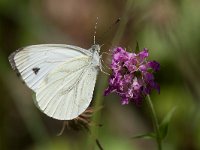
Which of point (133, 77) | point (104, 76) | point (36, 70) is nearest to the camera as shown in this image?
point (133, 77)

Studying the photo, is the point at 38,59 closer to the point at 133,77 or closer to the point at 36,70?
the point at 36,70

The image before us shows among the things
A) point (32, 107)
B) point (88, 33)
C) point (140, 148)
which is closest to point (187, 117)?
point (140, 148)

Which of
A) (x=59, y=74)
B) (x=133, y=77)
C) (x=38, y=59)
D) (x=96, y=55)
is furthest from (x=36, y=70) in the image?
(x=133, y=77)

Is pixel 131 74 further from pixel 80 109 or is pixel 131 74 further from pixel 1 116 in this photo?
pixel 1 116

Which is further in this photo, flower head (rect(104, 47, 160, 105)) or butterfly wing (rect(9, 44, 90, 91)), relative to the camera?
butterfly wing (rect(9, 44, 90, 91))

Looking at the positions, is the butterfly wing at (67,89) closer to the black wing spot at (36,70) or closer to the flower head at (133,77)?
the black wing spot at (36,70)

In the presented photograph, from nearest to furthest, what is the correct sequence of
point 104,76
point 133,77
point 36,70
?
point 133,77 → point 36,70 → point 104,76

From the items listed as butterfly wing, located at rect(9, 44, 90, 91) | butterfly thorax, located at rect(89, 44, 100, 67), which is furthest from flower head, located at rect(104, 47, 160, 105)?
butterfly wing, located at rect(9, 44, 90, 91)

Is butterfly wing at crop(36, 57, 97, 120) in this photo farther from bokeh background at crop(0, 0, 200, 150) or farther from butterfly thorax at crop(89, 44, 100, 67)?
bokeh background at crop(0, 0, 200, 150)
